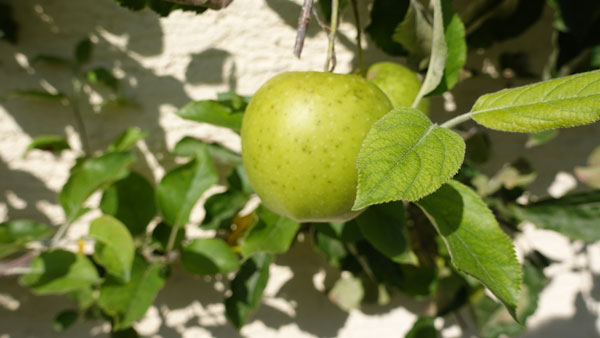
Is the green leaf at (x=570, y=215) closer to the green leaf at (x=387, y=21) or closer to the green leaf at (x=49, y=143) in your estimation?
the green leaf at (x=387, y=21)

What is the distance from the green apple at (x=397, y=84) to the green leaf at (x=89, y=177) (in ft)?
1.58

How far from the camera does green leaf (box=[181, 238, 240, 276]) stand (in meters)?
0.76

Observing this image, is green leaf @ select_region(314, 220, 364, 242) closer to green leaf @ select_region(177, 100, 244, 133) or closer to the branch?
green leaf @ select_region(177, 100, 244, 133)

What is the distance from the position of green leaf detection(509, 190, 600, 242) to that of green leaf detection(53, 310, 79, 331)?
1073 millimetres

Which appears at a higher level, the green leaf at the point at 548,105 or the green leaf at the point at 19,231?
the green leaf at the point at 548,105

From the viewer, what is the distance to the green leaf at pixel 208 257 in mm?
759

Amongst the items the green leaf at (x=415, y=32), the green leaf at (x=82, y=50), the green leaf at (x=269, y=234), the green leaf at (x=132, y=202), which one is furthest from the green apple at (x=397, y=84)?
the green leaf at (x=82, y=50)

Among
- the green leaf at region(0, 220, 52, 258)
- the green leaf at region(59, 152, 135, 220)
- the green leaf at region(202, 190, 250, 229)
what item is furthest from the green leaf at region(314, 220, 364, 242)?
the green leaf at region(0, 220, 52, 258)

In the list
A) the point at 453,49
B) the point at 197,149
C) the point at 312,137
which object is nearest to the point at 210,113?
the point at 197,149

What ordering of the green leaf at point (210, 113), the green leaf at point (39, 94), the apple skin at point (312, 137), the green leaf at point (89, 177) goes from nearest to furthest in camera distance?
the apple skin at point (312, 137), the green leaf at point (210, 113), the green leaf at point (89, 177), the green leaf at point (39, 94)

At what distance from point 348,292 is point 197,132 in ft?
1.81

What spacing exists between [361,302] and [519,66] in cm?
68

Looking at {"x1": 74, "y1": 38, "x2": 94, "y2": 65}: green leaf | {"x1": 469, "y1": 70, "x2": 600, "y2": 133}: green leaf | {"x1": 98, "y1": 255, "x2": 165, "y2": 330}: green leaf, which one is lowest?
{"x1": 98, "y1": 255, "x2": 165, "y2": 330}: green leaf

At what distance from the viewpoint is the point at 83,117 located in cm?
95
